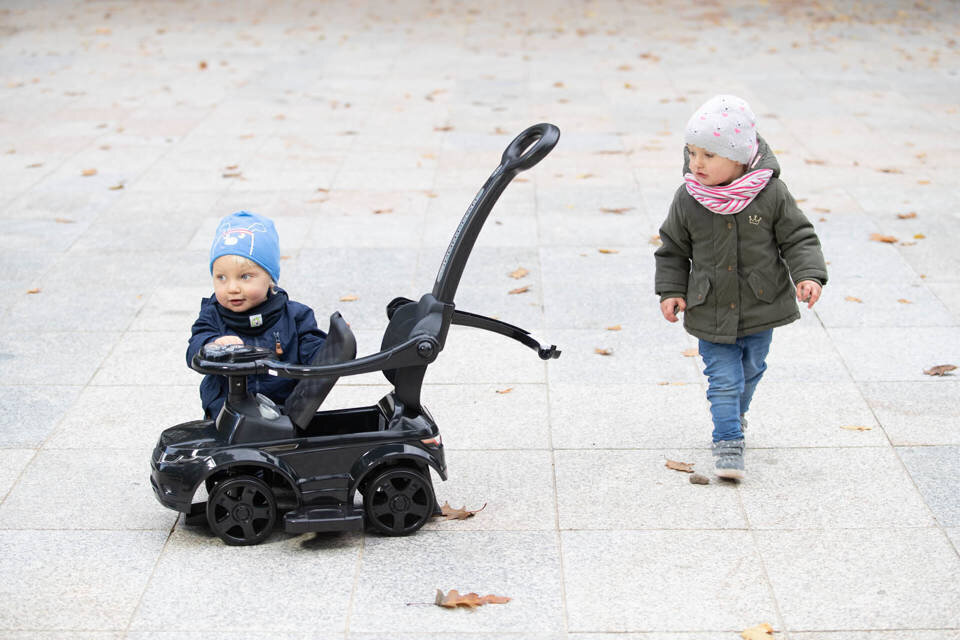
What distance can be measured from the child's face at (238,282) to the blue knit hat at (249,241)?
0.08 feet

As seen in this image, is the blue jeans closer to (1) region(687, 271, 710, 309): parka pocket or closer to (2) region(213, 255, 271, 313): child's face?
(1) region(687, 271, 710, 309): parka pocket

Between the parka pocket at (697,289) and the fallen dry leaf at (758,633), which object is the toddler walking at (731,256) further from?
the fallen dry leaf at (758,633)

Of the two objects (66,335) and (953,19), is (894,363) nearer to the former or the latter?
(66,335)

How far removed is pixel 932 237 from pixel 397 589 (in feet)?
16.0

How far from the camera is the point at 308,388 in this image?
12.1 ft

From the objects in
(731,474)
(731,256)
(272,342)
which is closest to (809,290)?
(731,256)

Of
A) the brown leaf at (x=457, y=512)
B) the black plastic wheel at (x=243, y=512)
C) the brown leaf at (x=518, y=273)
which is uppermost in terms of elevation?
the black plastic wheel at (x=243, y=512)

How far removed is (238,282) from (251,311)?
0.48 feet

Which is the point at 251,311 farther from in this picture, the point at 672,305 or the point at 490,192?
the point at 672,305

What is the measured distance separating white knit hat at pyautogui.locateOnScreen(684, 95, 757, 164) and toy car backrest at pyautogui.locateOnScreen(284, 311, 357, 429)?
1388 mm

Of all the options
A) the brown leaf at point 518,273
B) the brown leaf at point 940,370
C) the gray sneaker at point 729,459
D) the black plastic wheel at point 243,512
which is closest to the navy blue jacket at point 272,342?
the black plastic wheel at point 243,512

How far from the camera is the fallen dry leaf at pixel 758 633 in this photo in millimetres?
3223

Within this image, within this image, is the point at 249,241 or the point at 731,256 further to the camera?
the point at 731,256

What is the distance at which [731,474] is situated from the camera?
4.14 m
